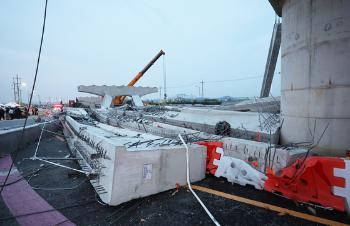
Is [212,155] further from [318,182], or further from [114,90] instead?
[114,90]

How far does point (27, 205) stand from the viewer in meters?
3.86

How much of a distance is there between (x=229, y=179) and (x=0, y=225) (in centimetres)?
413

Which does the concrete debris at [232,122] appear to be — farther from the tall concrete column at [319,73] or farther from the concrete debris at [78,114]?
the concrete debris at [78,114]

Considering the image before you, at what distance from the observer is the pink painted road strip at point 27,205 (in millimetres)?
3328

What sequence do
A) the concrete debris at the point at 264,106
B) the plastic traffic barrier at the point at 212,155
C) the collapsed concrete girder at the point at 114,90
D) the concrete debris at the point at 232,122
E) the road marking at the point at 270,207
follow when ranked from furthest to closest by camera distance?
the collapsed concrete girder at the point at 114,90 → the concrete debris at the point at 264,106 → the concrete debris at the point at 232,122 → the plastic traffic barrier at the point at 212,155 → the road marking at the point at 270,207

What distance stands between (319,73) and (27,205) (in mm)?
6594

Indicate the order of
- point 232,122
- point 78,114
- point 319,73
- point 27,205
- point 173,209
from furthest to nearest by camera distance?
1. point 78,114
2. point 232,122
3. point 319,73
4. point 27,205
5. point 173,209

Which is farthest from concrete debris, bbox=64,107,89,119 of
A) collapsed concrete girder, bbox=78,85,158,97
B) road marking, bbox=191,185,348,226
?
collapsed concrete girder, bbox=78,85,158,97

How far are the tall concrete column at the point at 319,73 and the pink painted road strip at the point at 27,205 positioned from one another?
17.7 ft

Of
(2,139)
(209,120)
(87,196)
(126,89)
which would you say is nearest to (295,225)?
(87,196)

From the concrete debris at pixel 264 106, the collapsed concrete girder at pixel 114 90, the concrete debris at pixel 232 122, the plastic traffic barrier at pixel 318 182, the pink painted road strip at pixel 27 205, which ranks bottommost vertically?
the pink painted road strip at pixel 27 205

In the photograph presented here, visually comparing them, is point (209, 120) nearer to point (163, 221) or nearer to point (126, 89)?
point (163, 221)

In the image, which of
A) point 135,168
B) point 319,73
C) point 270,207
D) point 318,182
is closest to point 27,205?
point 135,168

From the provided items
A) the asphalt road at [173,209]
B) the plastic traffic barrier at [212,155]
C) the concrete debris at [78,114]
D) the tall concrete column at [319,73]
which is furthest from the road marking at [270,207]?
the concrete debris at [78,114]
